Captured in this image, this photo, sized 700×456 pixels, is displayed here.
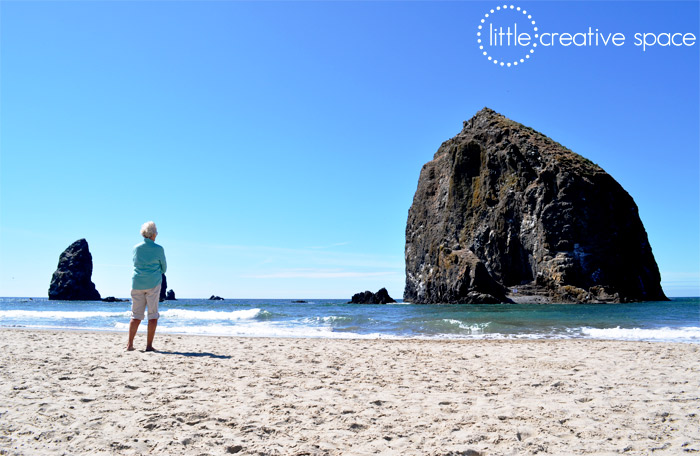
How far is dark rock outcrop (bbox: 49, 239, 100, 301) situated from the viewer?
8844 centimetres

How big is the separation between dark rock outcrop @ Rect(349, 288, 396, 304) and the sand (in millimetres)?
55129

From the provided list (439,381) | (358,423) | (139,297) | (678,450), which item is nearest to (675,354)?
(439,381)

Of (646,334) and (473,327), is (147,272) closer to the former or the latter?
(473,327)

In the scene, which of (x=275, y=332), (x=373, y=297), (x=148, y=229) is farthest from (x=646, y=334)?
(x=373, y=297)

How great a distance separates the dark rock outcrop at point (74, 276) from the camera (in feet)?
290

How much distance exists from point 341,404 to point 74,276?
332 feet

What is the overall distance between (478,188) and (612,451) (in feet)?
205

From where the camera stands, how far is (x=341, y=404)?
4512mm

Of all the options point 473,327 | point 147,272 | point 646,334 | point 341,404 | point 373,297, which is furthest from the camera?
point 373,297

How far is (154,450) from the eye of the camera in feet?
10.6

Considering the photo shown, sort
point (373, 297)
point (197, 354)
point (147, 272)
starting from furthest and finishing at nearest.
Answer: point (373, 297) < point (197, 354) < point (147, 272)

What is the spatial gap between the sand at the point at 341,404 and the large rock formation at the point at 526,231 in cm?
4444

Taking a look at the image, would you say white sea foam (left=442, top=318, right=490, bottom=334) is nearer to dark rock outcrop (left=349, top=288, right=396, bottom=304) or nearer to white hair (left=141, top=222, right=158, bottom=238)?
white hair (left=141, top=222, right=158, bottom=238)

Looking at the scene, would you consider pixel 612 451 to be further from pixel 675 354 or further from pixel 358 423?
pixel 675 354
